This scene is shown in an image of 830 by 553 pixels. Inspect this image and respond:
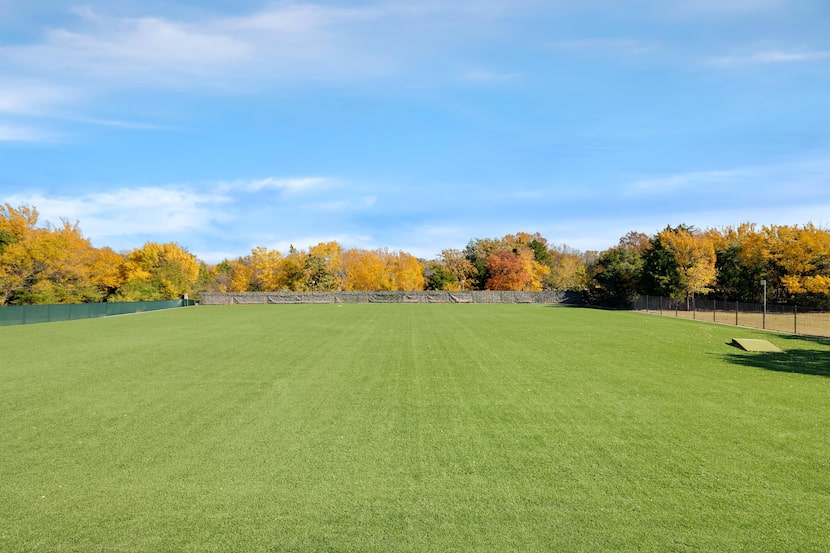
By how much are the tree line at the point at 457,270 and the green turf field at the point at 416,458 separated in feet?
123

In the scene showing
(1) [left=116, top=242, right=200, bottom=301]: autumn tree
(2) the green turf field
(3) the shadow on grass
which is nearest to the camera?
(2) the green turf field

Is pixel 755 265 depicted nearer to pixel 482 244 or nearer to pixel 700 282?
pixel 700 282

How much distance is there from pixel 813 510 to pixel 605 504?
6.22 ft

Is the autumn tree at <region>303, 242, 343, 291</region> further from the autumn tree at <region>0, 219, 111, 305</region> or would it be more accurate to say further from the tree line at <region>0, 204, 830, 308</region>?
the autumn tree at <region>0, 219, 111, 305</region>

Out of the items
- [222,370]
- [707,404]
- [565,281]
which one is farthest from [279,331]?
[565,281]

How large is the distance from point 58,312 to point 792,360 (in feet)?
143

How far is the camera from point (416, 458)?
253 inches

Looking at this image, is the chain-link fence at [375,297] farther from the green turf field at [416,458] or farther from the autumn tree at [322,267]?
the green turf field at [416,458]

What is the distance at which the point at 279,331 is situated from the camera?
25.3 metres

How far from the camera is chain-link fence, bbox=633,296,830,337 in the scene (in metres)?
28.2

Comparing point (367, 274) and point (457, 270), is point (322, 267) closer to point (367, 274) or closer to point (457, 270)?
point (367, 274)

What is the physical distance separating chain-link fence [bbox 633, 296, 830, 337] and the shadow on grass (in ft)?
28.3

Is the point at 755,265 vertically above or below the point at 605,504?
above

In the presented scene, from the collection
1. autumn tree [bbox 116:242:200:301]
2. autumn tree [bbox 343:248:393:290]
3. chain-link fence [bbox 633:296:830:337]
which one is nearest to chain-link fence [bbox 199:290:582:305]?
autumn tree [bbox 116:242:200:301]
